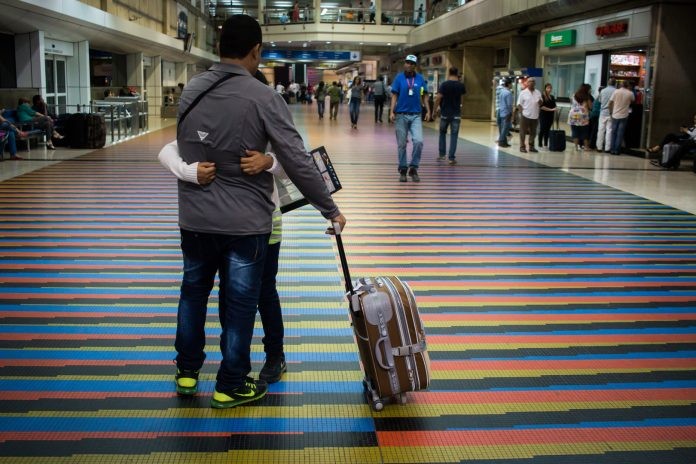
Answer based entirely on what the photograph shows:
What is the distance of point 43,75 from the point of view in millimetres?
19375

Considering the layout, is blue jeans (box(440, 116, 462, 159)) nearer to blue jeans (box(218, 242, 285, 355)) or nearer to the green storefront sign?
the green storefront sign

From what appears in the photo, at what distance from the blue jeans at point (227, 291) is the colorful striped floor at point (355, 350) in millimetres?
267

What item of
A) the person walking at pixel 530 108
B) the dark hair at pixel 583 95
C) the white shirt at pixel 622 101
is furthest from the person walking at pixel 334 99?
the white shirt at pixel 622 101

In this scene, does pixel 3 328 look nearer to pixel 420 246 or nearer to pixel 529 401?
pixel 529 401

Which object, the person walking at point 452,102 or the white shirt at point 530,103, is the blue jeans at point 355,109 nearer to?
the white shirt at point 530,103

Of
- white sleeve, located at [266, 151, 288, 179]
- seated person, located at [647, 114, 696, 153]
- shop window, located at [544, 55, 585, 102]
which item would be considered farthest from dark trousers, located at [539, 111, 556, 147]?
white sleeve, located at [266, 151, 288, 179]

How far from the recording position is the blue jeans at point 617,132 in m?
16.2

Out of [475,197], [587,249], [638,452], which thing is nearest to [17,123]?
[475,197]

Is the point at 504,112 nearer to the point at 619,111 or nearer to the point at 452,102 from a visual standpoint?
the point at 619,111

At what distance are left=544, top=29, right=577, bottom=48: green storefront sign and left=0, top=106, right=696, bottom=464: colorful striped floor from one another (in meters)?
11.4

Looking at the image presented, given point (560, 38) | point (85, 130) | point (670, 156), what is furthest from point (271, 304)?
point (560, 38)

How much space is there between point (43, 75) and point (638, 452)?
1920cm

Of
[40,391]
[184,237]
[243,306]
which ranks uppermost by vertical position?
[184,237]

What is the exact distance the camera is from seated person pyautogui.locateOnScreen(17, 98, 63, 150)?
15.4 meters
